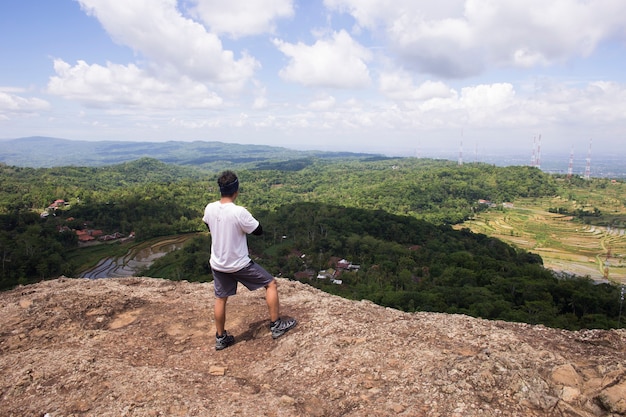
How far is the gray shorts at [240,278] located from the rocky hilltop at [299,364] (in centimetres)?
83

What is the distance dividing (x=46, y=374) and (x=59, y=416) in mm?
992

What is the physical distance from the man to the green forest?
74.8 ft

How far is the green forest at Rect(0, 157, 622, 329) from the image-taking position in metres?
28.2

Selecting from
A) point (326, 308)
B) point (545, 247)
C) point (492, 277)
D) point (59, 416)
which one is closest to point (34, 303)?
point (59, 416)

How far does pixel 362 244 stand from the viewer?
49094 millimetres

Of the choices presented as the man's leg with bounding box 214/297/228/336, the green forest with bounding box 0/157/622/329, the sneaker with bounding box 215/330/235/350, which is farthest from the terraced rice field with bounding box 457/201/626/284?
the man's leg with bounding box 214/297/228/336

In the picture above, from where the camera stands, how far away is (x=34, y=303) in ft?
20.1

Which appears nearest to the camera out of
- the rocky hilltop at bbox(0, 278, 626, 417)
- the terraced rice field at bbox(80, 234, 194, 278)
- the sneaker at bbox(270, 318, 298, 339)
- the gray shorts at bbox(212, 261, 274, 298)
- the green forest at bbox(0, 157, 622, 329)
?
the rocky hilltop at bbox(0, 278, 626, 417)

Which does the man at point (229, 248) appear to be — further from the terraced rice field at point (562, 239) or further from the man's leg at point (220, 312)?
the terraced rice field at point (562, 239)

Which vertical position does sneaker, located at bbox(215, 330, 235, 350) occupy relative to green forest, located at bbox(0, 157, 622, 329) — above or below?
above

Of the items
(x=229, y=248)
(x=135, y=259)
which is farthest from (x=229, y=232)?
(x=135, y=259)

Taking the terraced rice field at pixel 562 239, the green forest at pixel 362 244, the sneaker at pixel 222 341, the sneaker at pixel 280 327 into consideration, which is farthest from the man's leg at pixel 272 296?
the terraced rice field at pixel 562 239

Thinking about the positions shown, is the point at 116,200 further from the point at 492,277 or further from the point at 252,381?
the point at 252,381

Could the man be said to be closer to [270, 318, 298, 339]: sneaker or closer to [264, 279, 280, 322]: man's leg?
[264, 279, 280, 322]: man's leg
